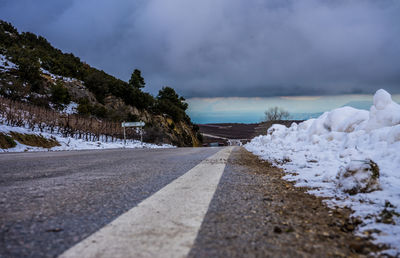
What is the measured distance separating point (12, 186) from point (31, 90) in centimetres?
3272

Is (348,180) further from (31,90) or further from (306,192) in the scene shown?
(31,90)

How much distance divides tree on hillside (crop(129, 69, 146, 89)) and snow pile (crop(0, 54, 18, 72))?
2164cm

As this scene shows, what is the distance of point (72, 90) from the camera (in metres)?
36.9

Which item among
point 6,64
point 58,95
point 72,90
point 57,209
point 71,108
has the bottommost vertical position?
point 57,209

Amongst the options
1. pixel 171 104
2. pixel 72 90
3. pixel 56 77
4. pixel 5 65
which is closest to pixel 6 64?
pixel 5 65

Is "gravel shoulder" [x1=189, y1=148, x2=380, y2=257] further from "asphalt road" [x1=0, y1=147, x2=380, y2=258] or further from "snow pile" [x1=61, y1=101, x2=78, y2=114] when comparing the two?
"snow pile" [x1=61, y1=101, x2=78, y2=114]

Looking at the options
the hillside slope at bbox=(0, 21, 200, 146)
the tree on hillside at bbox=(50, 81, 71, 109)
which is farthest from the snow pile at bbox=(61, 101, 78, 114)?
the tree on hillside at bbox=(50, 81, 71, 109)

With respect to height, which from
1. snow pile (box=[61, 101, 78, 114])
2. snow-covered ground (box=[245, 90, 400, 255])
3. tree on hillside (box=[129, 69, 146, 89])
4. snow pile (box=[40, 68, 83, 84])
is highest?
tree on hillside (box=[129, 69, 146, 89])

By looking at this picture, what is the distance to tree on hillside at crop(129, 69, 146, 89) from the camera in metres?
53.0

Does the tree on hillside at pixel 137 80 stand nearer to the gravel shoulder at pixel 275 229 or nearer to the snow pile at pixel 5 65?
the snow pile at pixel 5 65

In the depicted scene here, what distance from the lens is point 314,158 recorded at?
5.27 metres

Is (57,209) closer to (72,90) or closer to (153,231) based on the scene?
(153,231)

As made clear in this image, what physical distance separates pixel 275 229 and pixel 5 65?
1549 inches

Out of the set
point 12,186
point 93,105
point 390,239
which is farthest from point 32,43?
point 390,239
